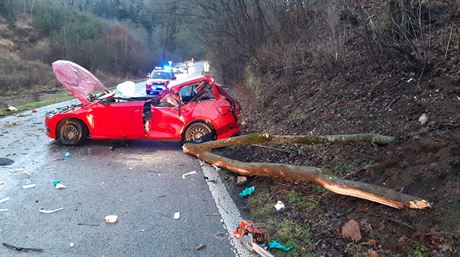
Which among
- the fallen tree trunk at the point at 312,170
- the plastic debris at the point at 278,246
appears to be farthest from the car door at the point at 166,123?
the plastic debris at the point at 278,246

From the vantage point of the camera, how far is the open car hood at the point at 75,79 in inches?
426

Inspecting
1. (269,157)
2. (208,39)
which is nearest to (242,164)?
(269,157)

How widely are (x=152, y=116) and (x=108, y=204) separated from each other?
14.9 feet

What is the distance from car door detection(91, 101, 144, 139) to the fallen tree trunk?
152 centimetres

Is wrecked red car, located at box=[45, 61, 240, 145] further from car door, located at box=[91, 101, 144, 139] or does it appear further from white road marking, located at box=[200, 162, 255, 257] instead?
white road marking, located at box=[200, 162, 255, 257]

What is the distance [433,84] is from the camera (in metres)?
6.91

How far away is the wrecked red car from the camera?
413 inches

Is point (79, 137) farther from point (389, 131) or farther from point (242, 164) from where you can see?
point (389, 131)

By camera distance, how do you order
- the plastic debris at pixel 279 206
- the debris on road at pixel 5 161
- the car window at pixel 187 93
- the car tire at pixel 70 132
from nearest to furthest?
1. the plastic debris at pixel 279 206
2. the debris on road at pixel 5 161
3. the car tire at pixel 70 132
4. the car window at pixel 187 93

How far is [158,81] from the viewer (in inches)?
1126

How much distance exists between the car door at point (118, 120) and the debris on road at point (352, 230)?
22.6ft

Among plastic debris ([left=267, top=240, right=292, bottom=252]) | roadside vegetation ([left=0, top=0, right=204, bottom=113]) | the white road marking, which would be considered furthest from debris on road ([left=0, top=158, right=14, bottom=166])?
roadside vegetation ([left=0, top=0, right=204, bottom=113])

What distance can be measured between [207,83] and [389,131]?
A: 5266 mm

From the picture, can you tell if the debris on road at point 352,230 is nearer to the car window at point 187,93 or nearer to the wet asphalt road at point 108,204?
the wet asphalt road at point 108,204
